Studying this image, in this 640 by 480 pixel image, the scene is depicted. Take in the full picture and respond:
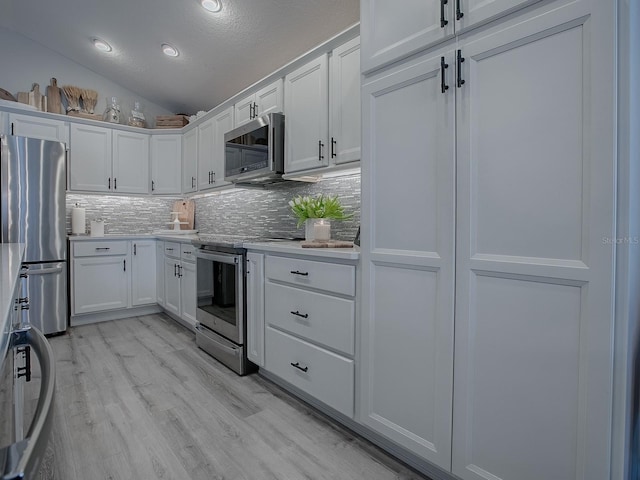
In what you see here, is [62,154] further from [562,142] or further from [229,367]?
[562,142]

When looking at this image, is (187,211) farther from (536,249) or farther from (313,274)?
(536,249)

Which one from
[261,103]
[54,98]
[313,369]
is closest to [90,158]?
[54,98]

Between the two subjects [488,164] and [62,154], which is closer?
[488,164]

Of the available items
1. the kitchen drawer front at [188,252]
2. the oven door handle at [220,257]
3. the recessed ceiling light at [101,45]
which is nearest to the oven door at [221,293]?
the oven door handle at [220,257]

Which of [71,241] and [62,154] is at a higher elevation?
[62,154]

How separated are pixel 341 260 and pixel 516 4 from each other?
121 cm

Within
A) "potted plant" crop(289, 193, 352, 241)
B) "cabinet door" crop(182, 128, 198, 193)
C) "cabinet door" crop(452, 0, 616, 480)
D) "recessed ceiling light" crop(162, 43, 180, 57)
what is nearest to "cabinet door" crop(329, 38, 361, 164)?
"potted plant" crop(289, 193, 352, 241)

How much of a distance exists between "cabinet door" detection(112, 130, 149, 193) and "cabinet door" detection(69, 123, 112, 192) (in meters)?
0.08

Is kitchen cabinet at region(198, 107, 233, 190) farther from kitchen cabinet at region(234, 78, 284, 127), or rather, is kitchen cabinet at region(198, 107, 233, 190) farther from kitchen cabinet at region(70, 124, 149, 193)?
kitchen cabinet at region(70, 124, 149, 193)

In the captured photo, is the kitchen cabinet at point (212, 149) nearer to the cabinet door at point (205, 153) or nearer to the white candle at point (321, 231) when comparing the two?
the cabinet door at point (205, 153)

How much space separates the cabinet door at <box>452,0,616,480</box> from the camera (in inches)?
40.3

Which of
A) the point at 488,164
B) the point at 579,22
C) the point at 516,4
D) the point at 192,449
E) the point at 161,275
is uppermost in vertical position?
the point at 516,4

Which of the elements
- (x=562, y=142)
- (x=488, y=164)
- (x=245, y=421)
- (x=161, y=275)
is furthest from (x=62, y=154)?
(x=562, y=142)

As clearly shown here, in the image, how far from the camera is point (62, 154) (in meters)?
3.42
